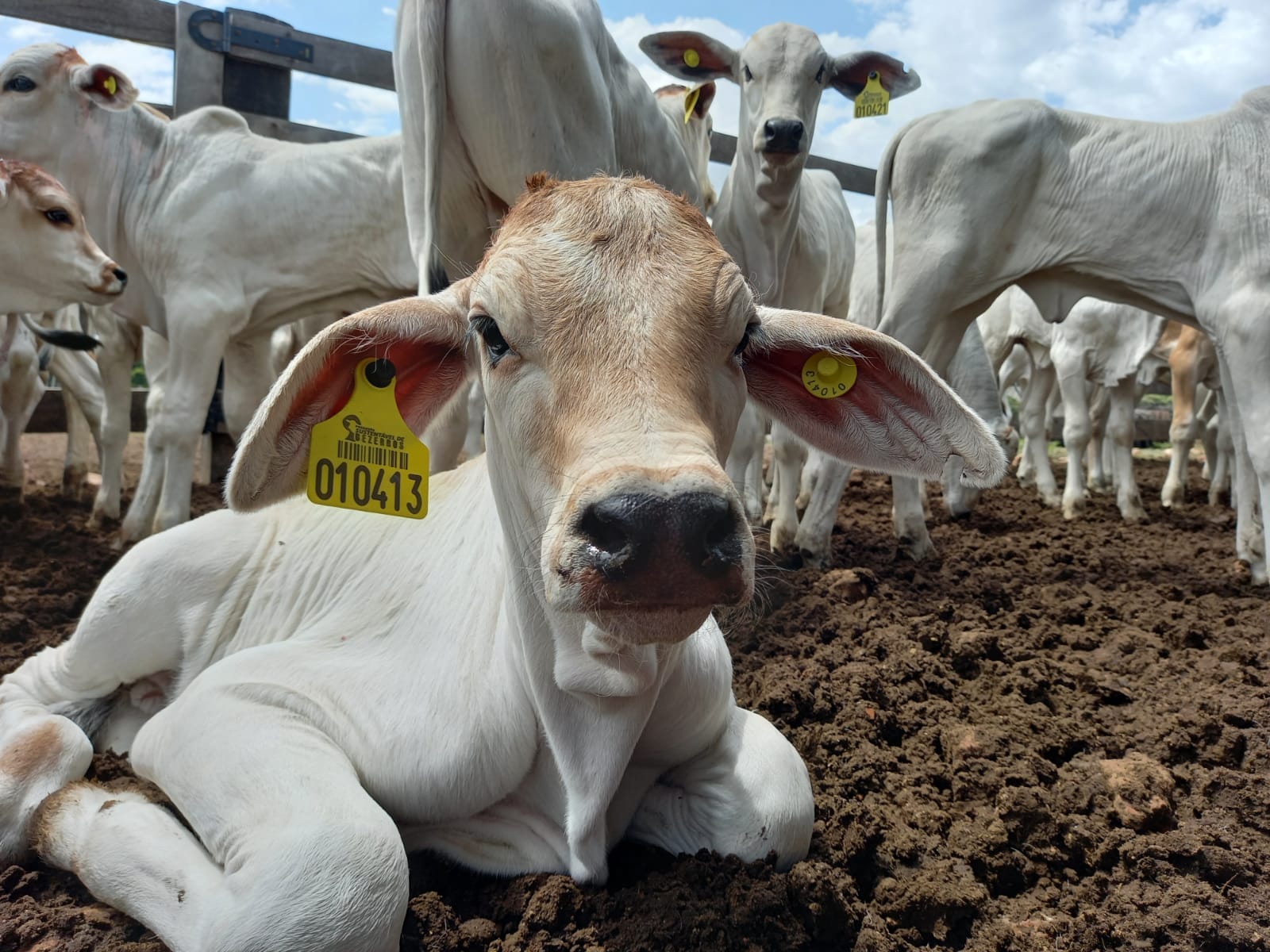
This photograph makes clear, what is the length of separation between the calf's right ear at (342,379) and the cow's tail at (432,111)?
1.35 metres

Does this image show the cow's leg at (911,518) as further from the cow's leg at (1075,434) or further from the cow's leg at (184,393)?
the cow's leg at (184,393)

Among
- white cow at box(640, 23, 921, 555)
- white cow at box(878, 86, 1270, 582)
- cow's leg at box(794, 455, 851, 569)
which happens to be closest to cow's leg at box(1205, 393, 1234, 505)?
white cow at box(878, 86, 1270, 582)

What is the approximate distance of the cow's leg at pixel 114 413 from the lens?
6.19 meters

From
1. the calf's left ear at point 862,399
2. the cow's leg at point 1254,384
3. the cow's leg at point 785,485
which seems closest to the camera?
the calf's left ear at point 862,399

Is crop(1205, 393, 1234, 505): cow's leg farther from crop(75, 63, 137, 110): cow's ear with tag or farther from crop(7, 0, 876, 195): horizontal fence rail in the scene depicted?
crop(75, 63, 137, 110): cow's ear with tag

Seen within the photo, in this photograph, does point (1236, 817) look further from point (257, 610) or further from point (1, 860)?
point (1, 860)

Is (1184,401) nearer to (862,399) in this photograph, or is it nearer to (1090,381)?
(1090,381)

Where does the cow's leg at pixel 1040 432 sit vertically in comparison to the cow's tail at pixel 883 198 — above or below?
below

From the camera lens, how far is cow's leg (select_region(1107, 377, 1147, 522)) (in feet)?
23.0

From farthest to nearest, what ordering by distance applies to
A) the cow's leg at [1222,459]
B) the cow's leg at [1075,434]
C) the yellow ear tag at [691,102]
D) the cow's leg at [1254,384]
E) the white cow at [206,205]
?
1. the cow's leg at [1222,459]
2. the cow's leg at [1075,434]
3. the yellow ear tag at [691,102]
4. the white cow at [206,205]
5. the cow's leg at [1254,384]

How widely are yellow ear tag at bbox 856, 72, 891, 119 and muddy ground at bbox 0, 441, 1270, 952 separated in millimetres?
2731

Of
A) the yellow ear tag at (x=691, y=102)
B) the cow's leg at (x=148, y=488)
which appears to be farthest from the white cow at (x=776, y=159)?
the cow's leg at (x=148, y=488)

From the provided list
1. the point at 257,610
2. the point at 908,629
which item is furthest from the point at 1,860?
the point at 908,629

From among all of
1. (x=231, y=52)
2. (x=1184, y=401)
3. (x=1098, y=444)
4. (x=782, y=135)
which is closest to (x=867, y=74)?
(x=782, y=135)
